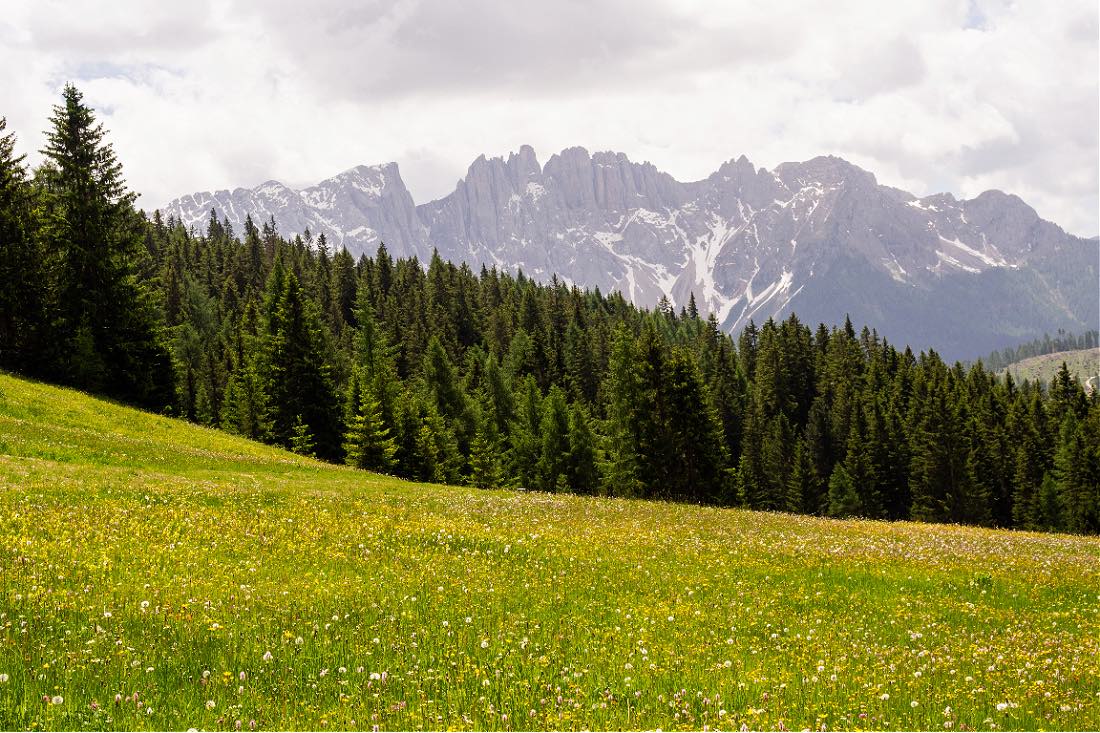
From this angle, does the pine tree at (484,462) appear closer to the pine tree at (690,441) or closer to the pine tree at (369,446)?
the pine tree at (369,446)

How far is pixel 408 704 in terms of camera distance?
7332 mm

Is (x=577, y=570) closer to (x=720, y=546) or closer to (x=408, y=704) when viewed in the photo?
(x=720, y=546)

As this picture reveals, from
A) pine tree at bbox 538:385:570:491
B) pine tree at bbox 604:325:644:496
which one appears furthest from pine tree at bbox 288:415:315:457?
pine tree at bbox 538:385:570:491

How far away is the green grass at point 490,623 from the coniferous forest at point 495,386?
3594 cm

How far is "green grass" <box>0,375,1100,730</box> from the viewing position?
7316mm

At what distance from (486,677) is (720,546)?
12.5 m

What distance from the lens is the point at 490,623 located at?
410 inches

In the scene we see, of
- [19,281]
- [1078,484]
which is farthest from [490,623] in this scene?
[1078,484]

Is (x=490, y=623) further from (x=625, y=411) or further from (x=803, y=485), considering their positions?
(x=803, y=485)

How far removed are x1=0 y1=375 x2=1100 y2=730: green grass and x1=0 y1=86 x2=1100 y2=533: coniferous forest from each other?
118 ft

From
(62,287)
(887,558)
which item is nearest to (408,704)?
(887,558)

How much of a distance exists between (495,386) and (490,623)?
96.2 meters

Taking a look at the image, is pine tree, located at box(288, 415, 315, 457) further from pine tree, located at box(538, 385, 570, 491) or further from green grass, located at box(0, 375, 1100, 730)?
green grass, located at box(0, 375, 1100, 730)

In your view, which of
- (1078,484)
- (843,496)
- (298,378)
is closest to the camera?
(298,378)
